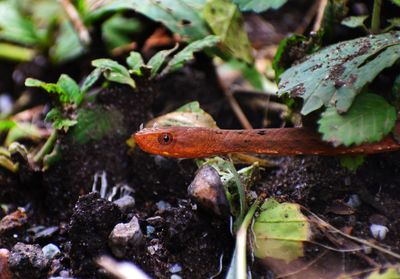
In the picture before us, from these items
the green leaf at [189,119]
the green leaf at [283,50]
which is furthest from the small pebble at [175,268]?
the green leaf at [283,50]

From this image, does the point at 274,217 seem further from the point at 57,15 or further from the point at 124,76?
the point at 57,15

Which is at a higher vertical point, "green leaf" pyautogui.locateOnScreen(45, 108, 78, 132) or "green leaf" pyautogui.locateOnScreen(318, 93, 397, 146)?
"green leaf" pyautogui.locateOnScreen(318, 93, 397, 146)

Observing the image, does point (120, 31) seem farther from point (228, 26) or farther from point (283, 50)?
point (283, 50)

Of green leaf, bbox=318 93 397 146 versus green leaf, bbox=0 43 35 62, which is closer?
green leaf, bbox=318 93 397 146

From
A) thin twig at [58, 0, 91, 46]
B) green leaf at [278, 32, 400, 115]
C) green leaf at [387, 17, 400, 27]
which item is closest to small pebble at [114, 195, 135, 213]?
green leaf at [278, 32, 400, 115]

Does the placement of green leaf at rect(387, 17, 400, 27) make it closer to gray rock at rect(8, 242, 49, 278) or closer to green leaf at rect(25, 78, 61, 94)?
green leaf at rect(25, 78, 61, 94)

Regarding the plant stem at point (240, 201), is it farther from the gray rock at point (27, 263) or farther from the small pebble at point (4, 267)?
the small pebble at point (4, 267)

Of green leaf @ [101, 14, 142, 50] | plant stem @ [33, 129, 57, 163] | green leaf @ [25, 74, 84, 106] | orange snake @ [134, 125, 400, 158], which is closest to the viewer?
orange snake @ [134, 125, 400, 158]
